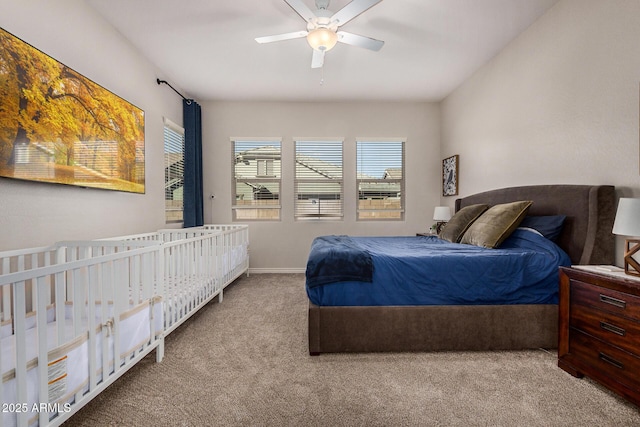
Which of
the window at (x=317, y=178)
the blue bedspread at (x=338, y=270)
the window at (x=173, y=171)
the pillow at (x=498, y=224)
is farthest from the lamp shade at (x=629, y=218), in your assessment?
the window at (x=173, y=171)

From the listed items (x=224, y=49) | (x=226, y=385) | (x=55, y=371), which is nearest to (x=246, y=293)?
(x=226, y=385)

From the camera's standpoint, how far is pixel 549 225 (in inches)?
79.9

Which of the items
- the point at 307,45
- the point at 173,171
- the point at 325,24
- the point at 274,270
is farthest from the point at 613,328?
the point at 173,171

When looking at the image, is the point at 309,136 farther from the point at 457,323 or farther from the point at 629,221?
the point at 629,221

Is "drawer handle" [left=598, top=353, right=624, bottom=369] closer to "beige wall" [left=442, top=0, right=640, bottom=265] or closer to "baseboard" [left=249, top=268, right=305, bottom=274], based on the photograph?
"beige wall" [left=442, top=0, right=640, bottom=265]

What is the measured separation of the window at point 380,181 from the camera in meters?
4.18

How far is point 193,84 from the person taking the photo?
11.5 feet

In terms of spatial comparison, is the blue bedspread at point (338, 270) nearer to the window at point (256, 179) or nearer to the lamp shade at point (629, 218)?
the lamp shade at point (629, 218)

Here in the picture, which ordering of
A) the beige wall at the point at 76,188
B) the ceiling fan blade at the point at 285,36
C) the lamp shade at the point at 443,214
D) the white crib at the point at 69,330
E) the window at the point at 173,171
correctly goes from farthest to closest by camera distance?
the lamp shade at the point at 443,214, the window at the point at 173,171, the ceiling fan blade at the point at 285,36, the beige wall at the point at 76,188, the white crib at the point at 69,330

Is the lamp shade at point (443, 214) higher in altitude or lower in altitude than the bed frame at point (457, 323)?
higher

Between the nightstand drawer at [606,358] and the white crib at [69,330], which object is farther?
the nightstand drawer at [606,358]

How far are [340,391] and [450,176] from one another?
3209mm

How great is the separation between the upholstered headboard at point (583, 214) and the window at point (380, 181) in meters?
2.00

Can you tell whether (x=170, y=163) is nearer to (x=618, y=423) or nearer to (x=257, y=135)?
(x=257, y=135)
